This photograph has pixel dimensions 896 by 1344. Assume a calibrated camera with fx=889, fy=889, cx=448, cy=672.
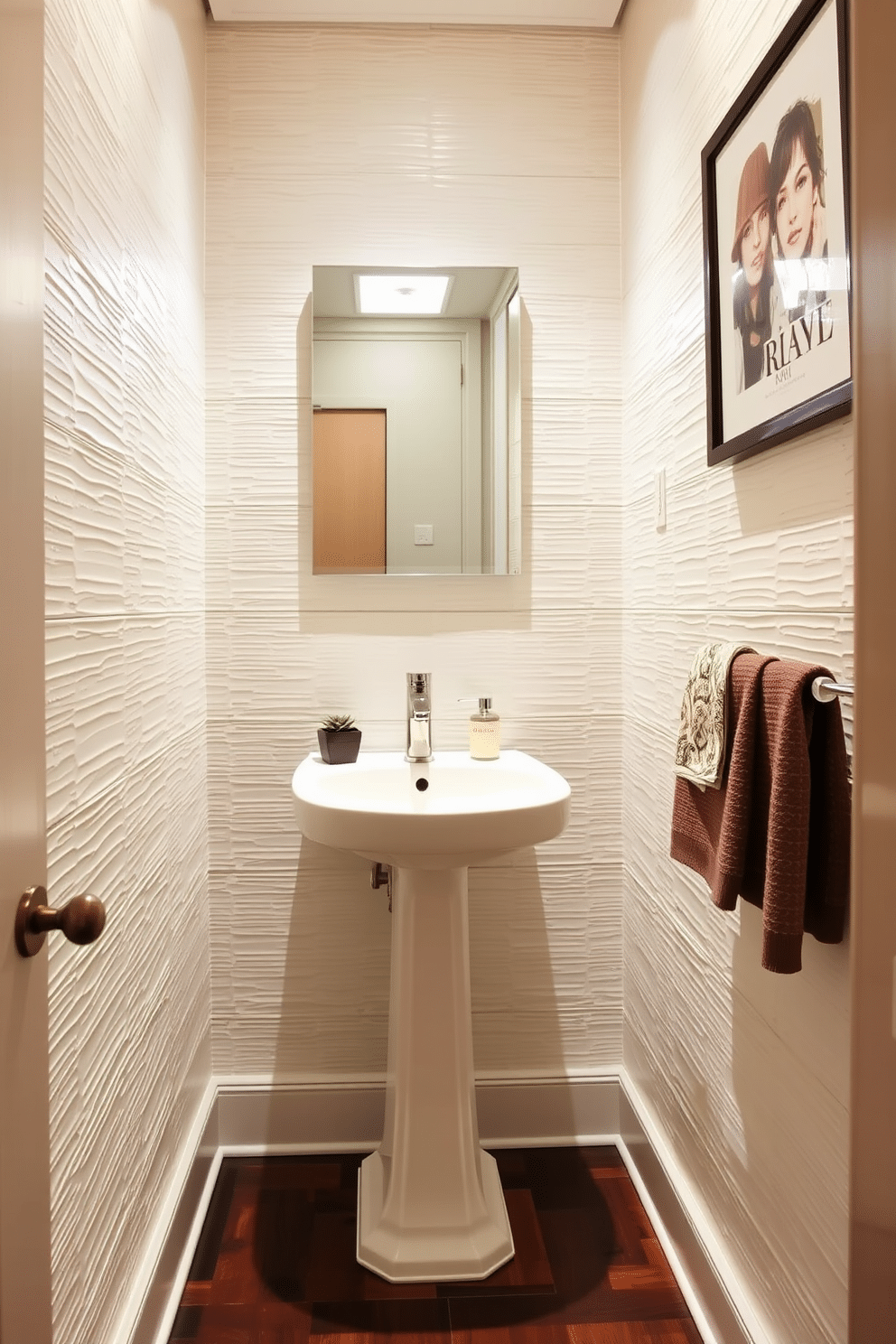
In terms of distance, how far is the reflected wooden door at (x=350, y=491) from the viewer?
1884 millimetres

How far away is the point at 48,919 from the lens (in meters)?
0.67

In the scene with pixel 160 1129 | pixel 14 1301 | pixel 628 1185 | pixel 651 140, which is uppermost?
pixel 651 140

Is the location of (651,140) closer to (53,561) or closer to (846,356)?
(846,356)

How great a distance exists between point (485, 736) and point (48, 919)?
1230 millimetres

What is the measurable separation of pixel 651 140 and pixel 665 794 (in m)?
1.23

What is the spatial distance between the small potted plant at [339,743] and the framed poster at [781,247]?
2.91ft

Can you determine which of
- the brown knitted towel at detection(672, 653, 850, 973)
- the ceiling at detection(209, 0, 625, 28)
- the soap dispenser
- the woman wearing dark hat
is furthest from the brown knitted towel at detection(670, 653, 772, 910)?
the ceiling at detection(209, 0, 625, 28)

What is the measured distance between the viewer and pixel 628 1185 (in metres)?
1.80

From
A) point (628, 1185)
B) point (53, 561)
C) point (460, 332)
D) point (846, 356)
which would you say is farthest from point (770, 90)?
point (628, 1185)

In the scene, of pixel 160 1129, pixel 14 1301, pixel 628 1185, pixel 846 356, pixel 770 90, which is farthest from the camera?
pixel 628 1185

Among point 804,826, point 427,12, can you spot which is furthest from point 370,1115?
point 427,12

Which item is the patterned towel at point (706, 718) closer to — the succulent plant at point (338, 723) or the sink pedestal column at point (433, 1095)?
the sink pedestal column at point (433, 1095)

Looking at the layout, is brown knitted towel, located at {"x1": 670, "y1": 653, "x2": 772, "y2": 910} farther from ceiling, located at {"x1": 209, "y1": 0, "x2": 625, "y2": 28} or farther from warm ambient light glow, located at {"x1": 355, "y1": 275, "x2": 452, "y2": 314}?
ceiling, located at {"x1": 209, "y1": 0, "x2": 625, "y2": 28}

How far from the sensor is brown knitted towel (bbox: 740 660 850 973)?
37.4 inches
